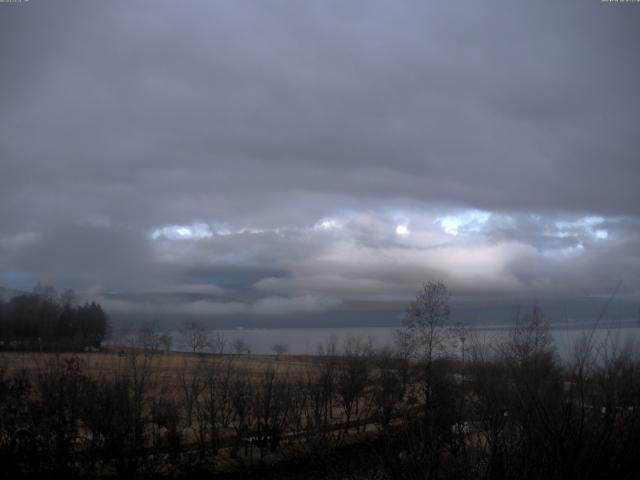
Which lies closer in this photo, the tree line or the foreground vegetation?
the foreground vegetation

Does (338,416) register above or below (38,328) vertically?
below

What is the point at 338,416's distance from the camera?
3173 centimetres

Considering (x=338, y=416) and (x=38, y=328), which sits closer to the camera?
(x=38, y=328)

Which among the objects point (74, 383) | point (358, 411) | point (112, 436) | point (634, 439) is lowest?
point (358, 411)

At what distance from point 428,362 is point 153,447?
22.8m

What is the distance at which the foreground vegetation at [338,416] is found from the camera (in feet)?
22.7

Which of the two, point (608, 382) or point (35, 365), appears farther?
point (35, 365)

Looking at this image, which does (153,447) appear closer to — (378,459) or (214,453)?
(214,453)

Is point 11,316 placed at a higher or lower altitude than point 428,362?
higher

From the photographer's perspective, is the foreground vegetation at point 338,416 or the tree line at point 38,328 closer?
the foreground vegetation at point 338,416

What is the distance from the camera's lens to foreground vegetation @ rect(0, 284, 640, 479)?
273 inches

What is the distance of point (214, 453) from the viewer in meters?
22.5

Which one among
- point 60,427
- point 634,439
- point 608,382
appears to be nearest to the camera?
point 634,439

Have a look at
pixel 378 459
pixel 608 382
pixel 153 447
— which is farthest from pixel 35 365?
pixel 608 382
